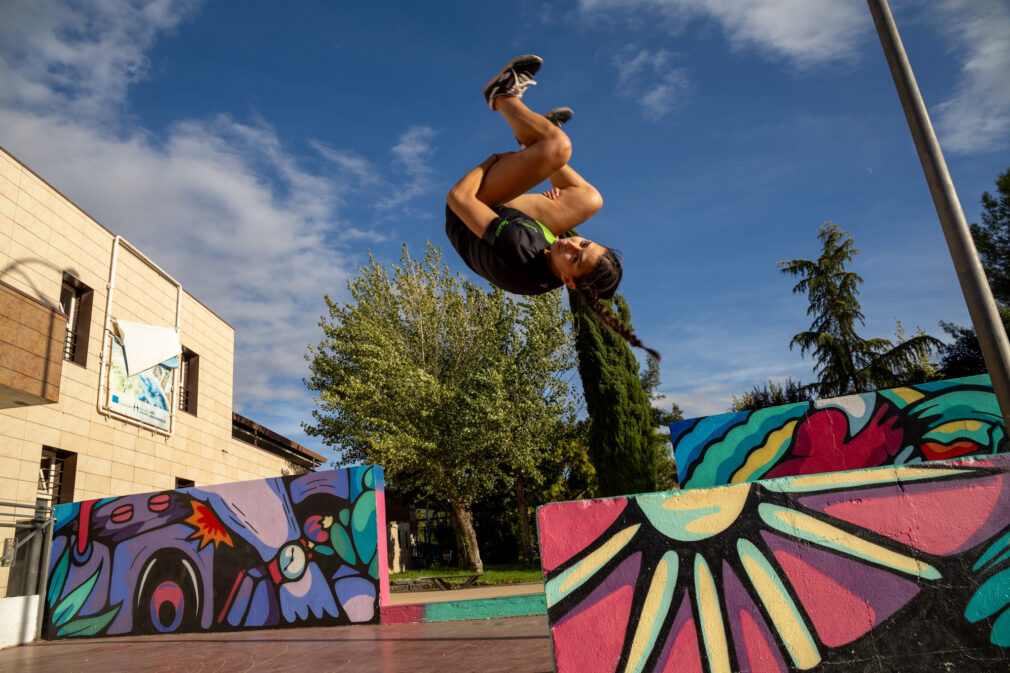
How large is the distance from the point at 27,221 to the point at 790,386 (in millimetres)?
25239

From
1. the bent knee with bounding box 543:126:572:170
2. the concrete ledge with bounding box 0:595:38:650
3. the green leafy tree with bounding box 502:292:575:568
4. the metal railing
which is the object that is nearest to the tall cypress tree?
the green leafy tree with bounding box 502:292:575:568

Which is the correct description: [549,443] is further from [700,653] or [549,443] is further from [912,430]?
[700,653]

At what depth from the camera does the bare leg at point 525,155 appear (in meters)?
3.28

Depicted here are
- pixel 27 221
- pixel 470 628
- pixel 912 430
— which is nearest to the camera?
pixel 470 628

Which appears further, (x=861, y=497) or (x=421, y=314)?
(x=421, y=314)

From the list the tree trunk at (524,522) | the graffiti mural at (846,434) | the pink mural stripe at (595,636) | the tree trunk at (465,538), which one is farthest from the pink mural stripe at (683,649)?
the tree trunk at (524,522)

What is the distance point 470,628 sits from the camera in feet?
28.1

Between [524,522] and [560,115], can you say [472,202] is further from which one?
[524,522]

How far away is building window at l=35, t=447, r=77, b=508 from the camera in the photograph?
44.9ft

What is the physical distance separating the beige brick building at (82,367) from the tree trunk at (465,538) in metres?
7.67

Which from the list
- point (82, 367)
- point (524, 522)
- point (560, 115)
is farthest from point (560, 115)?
point (524, 522)

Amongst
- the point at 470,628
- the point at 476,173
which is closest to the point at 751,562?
the point at 476,173

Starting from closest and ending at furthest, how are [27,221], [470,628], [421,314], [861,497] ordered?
[861,497], [470,628], [27,221], [421,314]

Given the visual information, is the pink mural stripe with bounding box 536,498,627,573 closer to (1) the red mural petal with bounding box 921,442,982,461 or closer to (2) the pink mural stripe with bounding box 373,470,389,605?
(2) the pink mural stripe with bounding box 373,470,389,605
